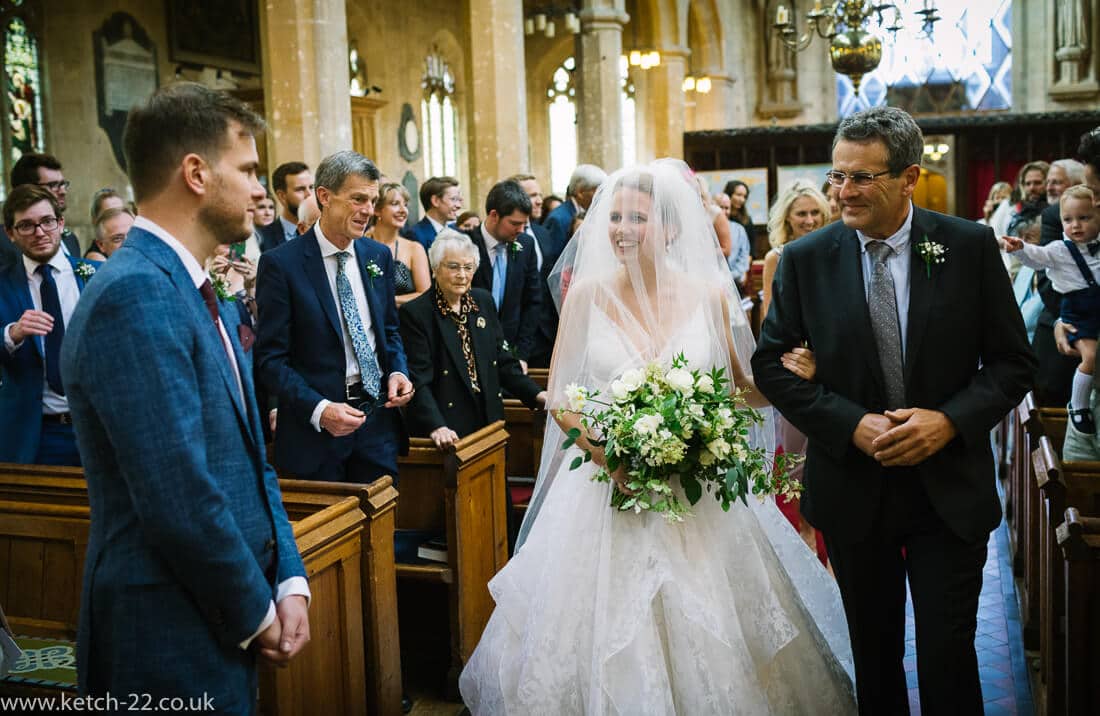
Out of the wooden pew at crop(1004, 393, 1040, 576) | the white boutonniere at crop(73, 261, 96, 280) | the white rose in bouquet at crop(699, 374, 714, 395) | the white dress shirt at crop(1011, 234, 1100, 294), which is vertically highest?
the white boutonniere at crop(73, 261, 96, 280)

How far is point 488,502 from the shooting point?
4379 millimetres

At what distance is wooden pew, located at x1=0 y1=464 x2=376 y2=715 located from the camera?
3012 mm

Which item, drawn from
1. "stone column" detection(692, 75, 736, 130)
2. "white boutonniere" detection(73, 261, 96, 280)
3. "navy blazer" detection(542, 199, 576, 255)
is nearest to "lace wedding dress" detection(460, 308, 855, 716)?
"white boutonniere" detection(73, 261, 96, 280)

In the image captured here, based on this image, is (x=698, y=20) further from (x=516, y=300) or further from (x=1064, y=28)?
(x=516, y=300)

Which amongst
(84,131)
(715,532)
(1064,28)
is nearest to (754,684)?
(715,532)

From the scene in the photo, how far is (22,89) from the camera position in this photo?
39.0ft

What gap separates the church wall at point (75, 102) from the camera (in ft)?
40.0

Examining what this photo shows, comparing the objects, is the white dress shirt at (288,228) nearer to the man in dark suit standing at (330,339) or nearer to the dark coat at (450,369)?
the dark coat at (450,369)

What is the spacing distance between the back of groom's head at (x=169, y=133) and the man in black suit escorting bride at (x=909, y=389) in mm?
1672

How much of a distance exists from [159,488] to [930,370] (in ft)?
6.56

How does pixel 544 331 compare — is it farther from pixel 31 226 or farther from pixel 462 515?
pixel 31 226

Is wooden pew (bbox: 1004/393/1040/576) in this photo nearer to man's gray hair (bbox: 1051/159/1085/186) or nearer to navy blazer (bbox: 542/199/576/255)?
man's gray hair (bbox: 1051/159/1085/186)

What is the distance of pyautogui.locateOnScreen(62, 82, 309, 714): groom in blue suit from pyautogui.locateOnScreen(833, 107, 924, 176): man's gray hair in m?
1.61

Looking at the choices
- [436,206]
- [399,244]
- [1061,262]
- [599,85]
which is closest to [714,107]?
[599,85]
